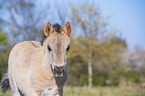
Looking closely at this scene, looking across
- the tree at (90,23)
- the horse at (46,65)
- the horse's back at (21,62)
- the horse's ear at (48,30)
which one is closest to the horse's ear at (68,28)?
the horse at (46,65)

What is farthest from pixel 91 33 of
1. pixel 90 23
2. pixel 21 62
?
pixel 21 62

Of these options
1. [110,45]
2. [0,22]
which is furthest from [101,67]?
[0,22]

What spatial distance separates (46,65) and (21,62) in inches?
32.4

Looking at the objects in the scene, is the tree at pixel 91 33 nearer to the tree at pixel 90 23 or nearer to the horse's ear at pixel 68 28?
the tree at pixel 90 23

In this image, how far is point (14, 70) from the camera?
170 inches

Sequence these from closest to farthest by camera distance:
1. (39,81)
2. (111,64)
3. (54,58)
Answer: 1. (54,58)
2. (39,81)
3. (111,64)

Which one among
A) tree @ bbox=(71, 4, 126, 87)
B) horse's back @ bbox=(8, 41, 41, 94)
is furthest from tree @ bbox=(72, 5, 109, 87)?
horse's back @ bbox=(8, 41, 41, 94)

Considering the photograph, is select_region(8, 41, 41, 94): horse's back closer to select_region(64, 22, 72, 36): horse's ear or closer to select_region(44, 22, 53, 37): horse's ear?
select_region(44, 22, 53, 37): horse's ear

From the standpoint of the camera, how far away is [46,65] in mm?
3654

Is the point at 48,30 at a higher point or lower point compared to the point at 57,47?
higher

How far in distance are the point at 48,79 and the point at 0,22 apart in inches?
899

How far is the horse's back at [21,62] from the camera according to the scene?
12.9ft

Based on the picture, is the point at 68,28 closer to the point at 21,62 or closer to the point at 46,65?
the point at 46,65

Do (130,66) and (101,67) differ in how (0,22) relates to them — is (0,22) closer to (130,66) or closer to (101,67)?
(101,67)
